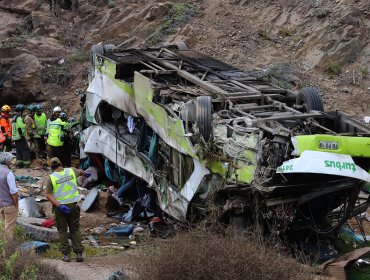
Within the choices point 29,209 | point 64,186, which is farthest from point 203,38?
point 64,186

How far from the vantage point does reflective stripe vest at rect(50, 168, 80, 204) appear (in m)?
7.66

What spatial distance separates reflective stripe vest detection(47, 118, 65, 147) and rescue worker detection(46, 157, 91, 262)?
233 inches

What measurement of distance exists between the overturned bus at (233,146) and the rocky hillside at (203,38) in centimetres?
572

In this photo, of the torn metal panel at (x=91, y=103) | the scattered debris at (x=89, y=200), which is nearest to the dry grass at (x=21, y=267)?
the scattered debris at (x=89, y=200)

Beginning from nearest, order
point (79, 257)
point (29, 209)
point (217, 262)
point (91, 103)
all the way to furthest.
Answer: point (217, 262) < point (79, 257) < point (29, 209) < point (91, 103)

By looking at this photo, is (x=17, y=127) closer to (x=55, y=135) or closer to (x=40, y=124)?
(x=40, y=124)

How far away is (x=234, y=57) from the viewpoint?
58.4ft

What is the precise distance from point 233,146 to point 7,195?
2.87 m

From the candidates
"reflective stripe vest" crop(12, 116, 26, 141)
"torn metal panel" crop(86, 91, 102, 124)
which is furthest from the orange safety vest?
"torn metal panel" crop(86, 91, 102, 124)

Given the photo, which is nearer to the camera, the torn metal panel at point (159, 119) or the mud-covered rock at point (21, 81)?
the torn metal panel at point (159, 119)

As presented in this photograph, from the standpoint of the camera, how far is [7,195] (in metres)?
7.92

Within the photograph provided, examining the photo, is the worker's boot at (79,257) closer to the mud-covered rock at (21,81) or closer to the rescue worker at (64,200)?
the rescue worker at (64,200)

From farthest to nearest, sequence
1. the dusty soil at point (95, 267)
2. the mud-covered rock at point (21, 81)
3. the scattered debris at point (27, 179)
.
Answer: the mud-covered rock at point (21, 81), the scattered debris at point (27, 179), the dusty soil at point (95, 267)

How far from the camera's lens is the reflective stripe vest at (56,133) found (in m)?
13.6
